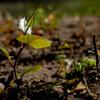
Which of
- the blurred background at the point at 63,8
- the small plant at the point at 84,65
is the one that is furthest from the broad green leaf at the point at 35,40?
the blurred background at the point at 63,8

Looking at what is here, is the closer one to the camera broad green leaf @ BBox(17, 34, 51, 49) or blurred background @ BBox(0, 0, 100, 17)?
broad green leaf @ BBox(17, 34, 51, 49)

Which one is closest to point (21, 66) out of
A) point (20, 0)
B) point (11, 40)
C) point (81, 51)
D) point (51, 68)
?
point (51, 68)

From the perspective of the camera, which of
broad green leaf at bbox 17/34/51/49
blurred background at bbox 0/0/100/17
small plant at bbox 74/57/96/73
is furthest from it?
blurred background at bbox 0/0/100/17

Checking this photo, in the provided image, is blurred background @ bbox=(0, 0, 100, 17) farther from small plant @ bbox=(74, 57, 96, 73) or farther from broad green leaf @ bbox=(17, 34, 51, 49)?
broad green leaf @ bbox=(17, 34, 51, 49)

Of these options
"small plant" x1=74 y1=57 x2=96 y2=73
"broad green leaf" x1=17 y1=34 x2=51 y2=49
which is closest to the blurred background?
"small plant" x1=74 y1=57 x2=96 y2=73

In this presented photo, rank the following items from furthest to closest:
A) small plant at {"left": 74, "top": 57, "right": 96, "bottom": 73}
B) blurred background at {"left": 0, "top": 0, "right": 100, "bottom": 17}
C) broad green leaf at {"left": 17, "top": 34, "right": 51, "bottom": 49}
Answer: blurred background at {"left": 0, "top": 0, "right": 100, "bottom": 17} → small plant at {"left": 74, "top": 57, "right": 96, "bottom": 73} → broad green leaf at {"left": 17, "top": 34, "right": 51, "bottom": 49}

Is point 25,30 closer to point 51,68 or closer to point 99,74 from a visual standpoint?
point 99,74

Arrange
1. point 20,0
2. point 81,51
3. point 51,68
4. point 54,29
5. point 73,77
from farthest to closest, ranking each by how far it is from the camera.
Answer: point 20,0 → point 54,29 → point 81,51 → point 51,68 → point 73,77

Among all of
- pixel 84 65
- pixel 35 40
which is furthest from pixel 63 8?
pixel 35 40

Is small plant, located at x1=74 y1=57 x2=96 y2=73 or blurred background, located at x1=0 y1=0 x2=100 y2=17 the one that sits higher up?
blurred background, located at x1=0 y1=0 x2=100 y2=17

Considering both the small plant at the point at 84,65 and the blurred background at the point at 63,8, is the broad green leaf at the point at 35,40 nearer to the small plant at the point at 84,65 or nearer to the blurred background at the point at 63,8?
the small plant at the point at 84,65

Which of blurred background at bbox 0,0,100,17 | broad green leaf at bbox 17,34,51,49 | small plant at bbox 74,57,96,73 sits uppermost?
blurred background at bbox 0,0,100,17
